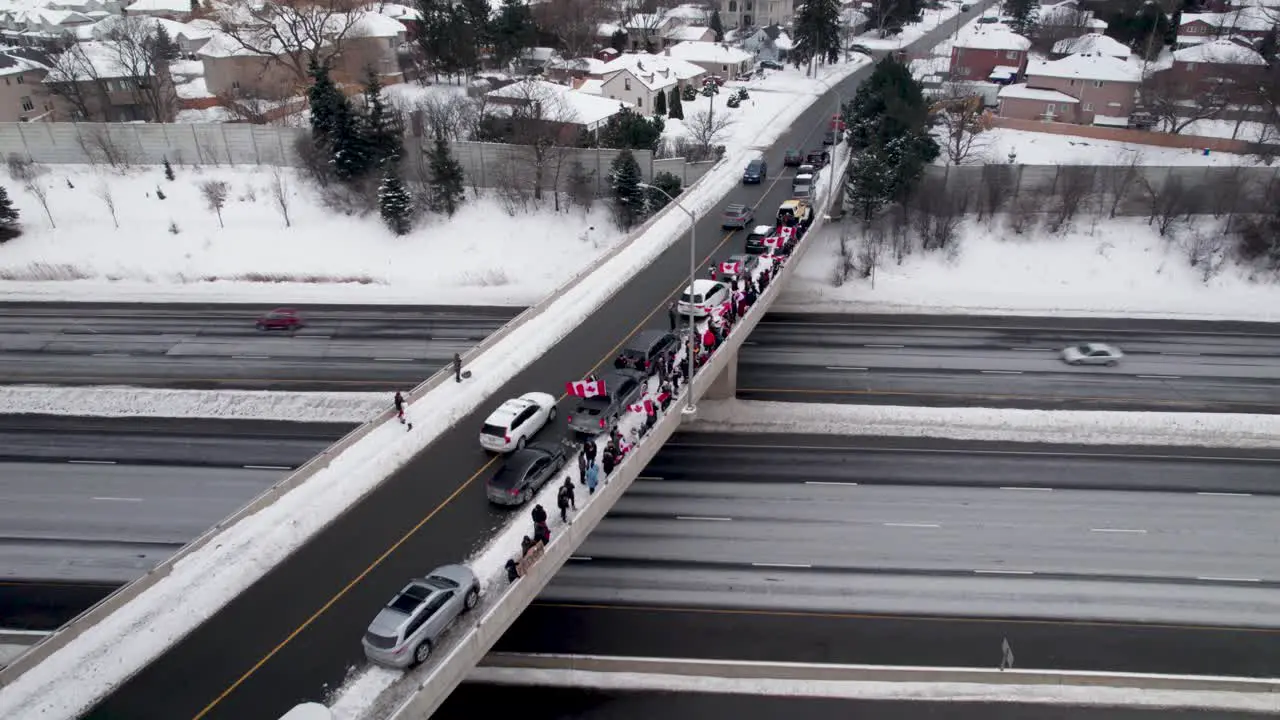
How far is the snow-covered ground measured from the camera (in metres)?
46.4

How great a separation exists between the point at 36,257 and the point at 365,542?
47.8 metres

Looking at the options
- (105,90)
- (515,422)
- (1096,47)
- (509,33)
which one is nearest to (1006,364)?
(515,422)

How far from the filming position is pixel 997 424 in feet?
114

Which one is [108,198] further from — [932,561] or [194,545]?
[932,561]

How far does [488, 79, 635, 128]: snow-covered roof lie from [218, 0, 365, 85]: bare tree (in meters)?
18.1

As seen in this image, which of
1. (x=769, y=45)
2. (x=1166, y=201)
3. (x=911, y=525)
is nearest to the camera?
(x=911, y=525)

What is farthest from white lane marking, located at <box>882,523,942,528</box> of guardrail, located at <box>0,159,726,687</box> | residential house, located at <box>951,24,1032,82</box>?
residential house, located at <box>951,24,1032,82</box>

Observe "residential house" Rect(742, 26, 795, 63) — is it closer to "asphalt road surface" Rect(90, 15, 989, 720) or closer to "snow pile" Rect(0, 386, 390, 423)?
"snow pile" Rect(0, 386, 390, 423)

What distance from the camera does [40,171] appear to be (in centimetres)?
5869

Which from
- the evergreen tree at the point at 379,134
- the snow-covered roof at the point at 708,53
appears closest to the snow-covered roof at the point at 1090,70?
the snow-covered roof at the point at 708,53

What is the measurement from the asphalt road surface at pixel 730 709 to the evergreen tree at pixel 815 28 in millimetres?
83437

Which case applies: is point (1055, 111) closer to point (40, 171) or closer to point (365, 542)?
point (365, 542)

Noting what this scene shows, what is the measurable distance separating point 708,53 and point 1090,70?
1557 inches

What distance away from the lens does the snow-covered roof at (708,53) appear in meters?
88.4
